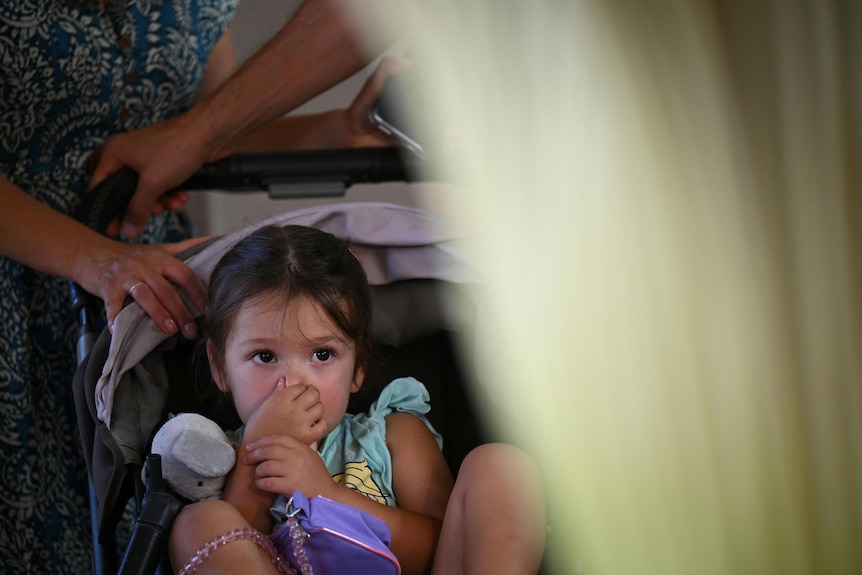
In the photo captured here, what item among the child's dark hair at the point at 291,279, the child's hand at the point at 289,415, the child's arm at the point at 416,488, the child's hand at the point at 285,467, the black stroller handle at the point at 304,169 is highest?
the black stroller handle at the point at 304,169

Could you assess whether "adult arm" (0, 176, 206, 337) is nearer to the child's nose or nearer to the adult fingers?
the adult fingers

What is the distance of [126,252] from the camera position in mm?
1222

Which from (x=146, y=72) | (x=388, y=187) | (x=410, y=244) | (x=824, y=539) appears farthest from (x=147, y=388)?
(x=388, y=187)

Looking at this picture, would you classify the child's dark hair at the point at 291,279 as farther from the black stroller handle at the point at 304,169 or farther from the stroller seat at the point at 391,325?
the black stroller handle at the point at 304,169

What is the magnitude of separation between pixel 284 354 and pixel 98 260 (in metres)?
0.29

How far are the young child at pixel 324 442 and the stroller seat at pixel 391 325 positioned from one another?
67 mm

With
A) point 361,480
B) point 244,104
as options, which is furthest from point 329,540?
point 244,104

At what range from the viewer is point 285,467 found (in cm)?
106

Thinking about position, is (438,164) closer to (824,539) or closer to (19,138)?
(19,138)

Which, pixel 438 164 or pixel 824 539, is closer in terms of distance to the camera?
pixel 824 539

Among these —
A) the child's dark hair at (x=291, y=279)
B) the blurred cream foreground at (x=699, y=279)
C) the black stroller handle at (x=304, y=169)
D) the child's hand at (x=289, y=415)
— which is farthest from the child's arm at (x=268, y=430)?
the black stroller handle at (x=304, y=169)

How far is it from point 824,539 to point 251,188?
101cm

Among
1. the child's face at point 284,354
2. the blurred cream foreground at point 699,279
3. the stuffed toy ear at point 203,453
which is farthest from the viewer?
the child's face at point 284,354

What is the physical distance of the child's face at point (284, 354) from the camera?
114 centimetres
